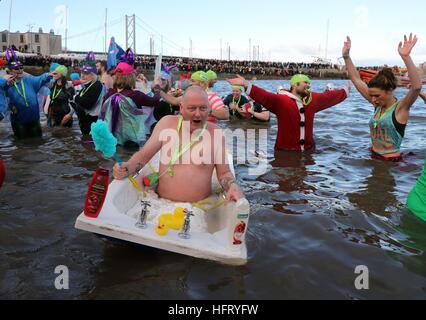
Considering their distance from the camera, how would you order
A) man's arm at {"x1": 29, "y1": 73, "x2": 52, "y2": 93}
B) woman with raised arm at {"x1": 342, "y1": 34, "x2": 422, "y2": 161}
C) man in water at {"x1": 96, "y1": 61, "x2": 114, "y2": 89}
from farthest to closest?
man in water at {"x1": 96, "y1": 61, "x2": 114, "y2": 89}, man's arm at {"x1": 29, "y1": 73, "x2": 52, "y2": 93}, woman with raised arm at {"x1": 342, "y1": 34, "x2": 422, "y2": 161}

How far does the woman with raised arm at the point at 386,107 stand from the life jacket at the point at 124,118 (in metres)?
3.76

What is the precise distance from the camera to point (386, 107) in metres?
6.40

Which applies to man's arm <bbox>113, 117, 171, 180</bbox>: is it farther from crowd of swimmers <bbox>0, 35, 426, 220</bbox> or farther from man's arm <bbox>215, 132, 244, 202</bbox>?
crowd of swimmers <bbox>0, 35, 426, 220</bbox>

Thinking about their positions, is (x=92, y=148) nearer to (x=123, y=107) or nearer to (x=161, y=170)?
(x=123, y=107)

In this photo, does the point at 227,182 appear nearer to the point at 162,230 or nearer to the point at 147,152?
the point at 147,152

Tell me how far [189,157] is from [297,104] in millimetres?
3706

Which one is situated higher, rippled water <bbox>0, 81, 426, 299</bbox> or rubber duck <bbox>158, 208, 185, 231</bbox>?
rubber duck <bbox>158, 208, 185, 231</bbox>

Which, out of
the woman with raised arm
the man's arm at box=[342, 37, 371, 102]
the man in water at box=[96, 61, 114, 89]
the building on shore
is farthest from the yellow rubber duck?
the building on shore

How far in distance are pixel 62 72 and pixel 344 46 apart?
248 inches

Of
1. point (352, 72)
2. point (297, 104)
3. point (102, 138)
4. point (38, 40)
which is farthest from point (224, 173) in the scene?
point (38, 40)

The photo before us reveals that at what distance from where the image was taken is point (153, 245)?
3275 millimetres

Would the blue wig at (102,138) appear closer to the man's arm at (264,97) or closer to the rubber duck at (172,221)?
the rubber duck at (172,221)

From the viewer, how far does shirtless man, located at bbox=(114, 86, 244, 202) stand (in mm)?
4180

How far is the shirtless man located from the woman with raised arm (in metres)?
2.93
